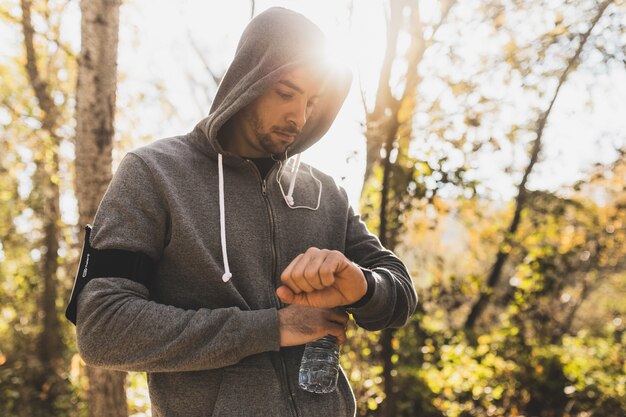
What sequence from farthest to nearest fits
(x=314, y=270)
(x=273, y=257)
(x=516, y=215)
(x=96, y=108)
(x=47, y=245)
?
(x=516, y=215) → (x=47, y=245) → (x=96, y=108) → (x=273, y=257) → (x=314, y=270)

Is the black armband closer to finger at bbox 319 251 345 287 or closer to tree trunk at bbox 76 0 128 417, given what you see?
finger at bbox 319 251 345 287

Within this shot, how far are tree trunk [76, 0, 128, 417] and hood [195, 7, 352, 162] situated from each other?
1.62 meters

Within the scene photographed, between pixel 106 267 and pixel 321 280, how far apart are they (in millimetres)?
621

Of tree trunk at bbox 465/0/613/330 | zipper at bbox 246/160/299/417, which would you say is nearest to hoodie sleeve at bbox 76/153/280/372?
zipper at bbox 246/160/299/417

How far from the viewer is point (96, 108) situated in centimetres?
335

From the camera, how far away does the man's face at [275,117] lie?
2010 millimetres

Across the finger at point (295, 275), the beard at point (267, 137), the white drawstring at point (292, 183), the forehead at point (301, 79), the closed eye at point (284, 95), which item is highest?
Answer: the forehead at point (301, 79)

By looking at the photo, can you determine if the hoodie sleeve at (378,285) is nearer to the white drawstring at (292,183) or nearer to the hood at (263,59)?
the white drawstring at (292,183)

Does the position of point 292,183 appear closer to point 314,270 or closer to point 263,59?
point 263,59

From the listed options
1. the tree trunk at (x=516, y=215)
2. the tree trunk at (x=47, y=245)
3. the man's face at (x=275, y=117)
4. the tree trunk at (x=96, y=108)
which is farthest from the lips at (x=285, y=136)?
the tree trunk at (x=516, y=215)

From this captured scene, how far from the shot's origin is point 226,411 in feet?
5.06

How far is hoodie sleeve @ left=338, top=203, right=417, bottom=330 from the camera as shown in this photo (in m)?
1.67

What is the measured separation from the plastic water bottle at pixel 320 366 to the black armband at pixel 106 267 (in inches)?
24.0

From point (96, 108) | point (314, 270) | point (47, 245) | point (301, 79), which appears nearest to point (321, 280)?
point (314, 270)
